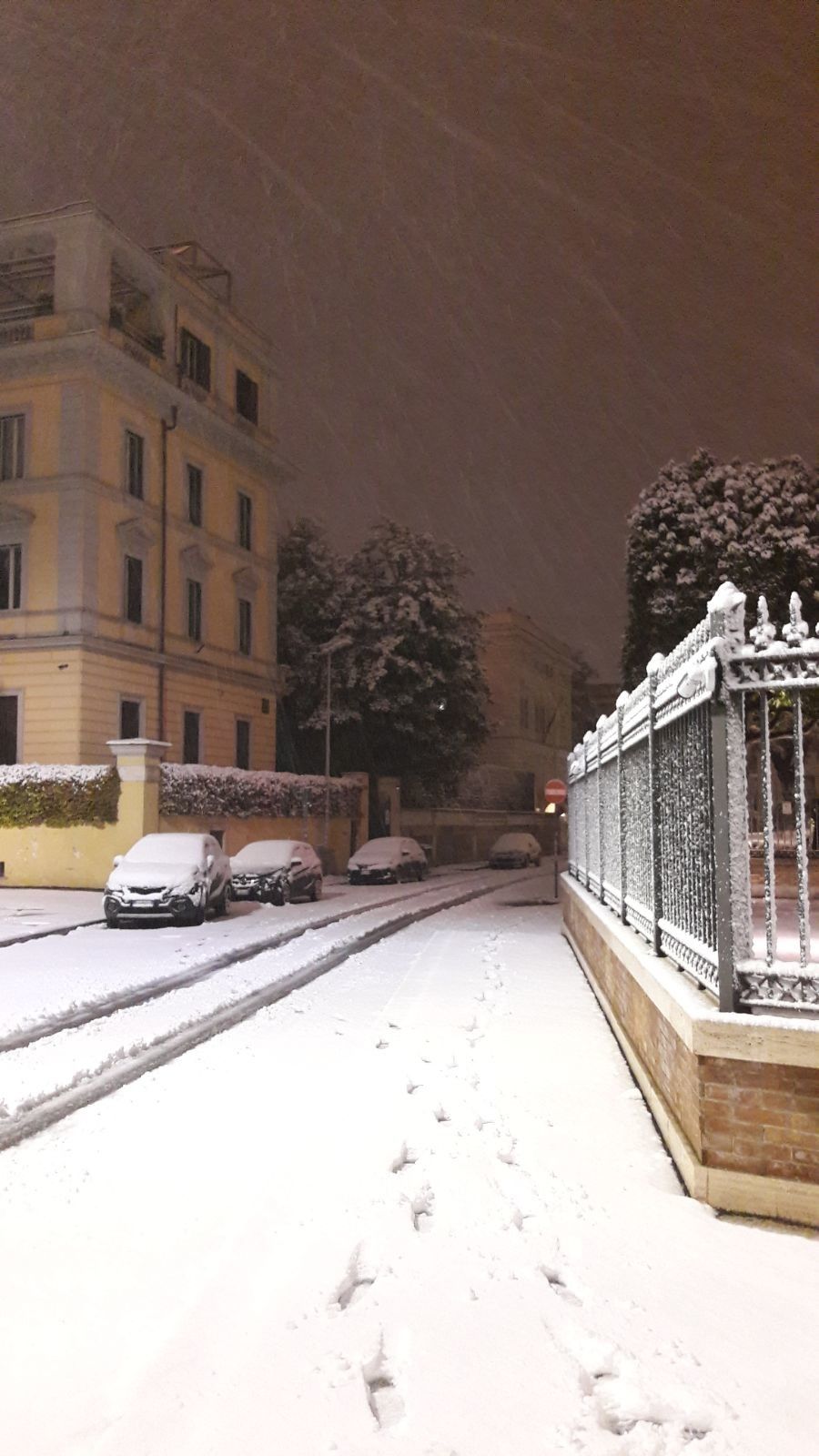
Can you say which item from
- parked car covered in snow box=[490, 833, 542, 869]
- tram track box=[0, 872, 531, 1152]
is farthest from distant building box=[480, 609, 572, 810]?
tram track box=[0, 872, 531, 1152]

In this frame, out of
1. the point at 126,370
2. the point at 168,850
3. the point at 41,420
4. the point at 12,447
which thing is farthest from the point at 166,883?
the point at 126,370

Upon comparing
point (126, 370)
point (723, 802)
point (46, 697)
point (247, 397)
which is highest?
point (247, 397)

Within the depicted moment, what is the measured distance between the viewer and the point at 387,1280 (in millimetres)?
4148

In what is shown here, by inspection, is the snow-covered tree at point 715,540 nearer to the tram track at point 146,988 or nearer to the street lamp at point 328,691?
the street lamp at point 328,691

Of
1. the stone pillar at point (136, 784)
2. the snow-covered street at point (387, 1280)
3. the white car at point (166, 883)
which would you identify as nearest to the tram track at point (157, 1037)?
the snow-covered street at point (387, 1280)

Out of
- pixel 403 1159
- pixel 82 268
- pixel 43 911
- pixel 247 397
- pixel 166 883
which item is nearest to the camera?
pixel 403 1159

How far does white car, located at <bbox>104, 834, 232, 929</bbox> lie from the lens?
1833 centimetres

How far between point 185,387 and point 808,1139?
3336 centimetres

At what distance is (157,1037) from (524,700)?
56.6 m

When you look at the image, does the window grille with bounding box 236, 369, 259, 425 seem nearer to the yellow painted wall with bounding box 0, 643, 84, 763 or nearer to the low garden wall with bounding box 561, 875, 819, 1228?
the yellow painted wall with bounding box 0, 643, 84, 763

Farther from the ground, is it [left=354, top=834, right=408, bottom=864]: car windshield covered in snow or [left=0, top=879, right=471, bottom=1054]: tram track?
[left=354, top=834, right=408, bottom=864]: car windshield covered in snow

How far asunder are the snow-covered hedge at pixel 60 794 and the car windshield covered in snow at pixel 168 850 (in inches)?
235

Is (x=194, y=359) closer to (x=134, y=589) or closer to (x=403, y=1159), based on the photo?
(x=134, y=589)

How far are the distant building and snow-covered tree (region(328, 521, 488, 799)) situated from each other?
17357 millimetres
